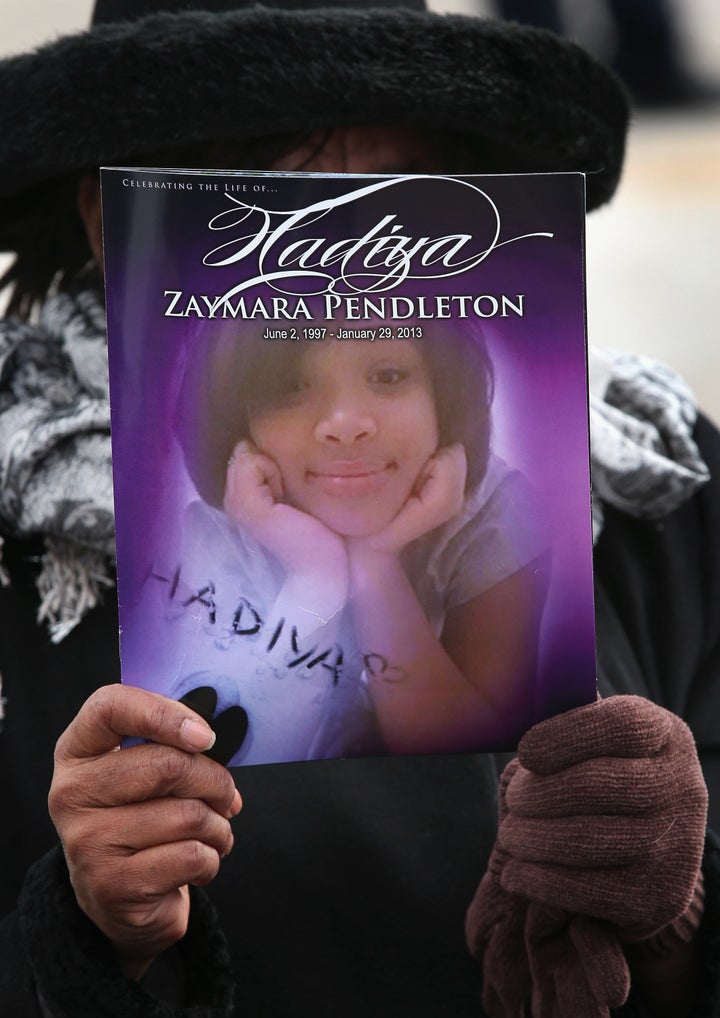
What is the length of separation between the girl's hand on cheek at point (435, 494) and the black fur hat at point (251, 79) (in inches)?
15.6

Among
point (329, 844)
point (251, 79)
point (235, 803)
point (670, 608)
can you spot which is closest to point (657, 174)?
point (670, 608)

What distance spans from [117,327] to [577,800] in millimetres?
420

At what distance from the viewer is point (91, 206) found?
127 cm

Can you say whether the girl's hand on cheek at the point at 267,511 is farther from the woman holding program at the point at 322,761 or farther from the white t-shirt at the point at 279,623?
the woman holding program at the point at 322,761

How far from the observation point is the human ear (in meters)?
1.26

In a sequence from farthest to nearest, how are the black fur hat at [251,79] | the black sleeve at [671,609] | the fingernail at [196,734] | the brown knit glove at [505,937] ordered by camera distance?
the black sleeve at [671,609] → the black fur hat at [251,79] → the brown knit glove at [505,937] → the fingernail at [196,734]

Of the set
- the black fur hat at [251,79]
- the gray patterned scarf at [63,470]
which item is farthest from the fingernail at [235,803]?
the black fur hat at [251,79]

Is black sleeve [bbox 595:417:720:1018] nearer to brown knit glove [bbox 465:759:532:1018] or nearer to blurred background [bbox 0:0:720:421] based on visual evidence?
brown knit glove [bbox 465:759:532:1018]

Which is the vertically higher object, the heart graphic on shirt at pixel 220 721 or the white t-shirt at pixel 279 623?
the white t-shirt at pixel 279 623

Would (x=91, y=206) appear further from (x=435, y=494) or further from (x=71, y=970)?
(x=71, y=970)

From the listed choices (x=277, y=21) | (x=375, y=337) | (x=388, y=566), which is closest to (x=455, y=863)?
(x=388, y=566)

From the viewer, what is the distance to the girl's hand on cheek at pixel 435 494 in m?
0.86

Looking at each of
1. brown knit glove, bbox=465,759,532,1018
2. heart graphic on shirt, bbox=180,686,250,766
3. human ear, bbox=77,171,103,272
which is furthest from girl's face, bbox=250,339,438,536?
human ear, bbox=77,171,103,272

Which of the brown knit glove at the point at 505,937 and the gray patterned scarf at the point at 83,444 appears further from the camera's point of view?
the gray patterned scarf at the point at 83,444
